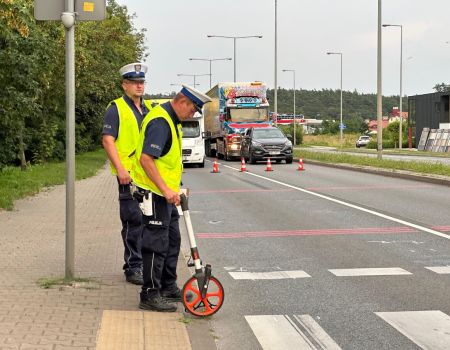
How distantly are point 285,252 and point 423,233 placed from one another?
2.54 meters

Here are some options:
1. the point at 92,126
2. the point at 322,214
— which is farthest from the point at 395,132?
the point at 322,214

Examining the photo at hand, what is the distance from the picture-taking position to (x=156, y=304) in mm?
5699

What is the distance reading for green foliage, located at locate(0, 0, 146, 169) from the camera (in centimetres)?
1455

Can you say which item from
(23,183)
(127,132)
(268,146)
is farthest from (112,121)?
Answer: (268,146)

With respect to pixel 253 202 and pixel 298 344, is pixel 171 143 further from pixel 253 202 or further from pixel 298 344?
pixel 253 202

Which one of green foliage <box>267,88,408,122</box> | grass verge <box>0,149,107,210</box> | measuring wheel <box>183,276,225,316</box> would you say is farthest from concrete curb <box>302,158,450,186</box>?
green foliage <box>267,88,408,122</box>

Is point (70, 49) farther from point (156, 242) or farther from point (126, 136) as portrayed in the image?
point (156, 242)

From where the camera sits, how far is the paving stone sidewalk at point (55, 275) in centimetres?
486

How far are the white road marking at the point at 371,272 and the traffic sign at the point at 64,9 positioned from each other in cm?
355

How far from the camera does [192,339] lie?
508cm

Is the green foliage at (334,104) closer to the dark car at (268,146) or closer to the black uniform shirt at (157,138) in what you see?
the dark car at (268,146)

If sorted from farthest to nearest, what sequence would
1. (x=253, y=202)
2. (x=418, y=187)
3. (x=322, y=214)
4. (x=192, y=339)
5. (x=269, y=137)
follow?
(x=269, y=137), (x=418, y=187), (x=253, y=202), (x=322, y=214), (x=192, y=339)

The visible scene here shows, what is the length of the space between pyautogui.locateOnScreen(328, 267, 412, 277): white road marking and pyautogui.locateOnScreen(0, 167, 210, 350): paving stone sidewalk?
7.51 feet

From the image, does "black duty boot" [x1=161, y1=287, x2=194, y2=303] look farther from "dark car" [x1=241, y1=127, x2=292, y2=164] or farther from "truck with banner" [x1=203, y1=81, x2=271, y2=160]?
"truck with banner" [x1=203, y1=81, x2=271, y2=160]
